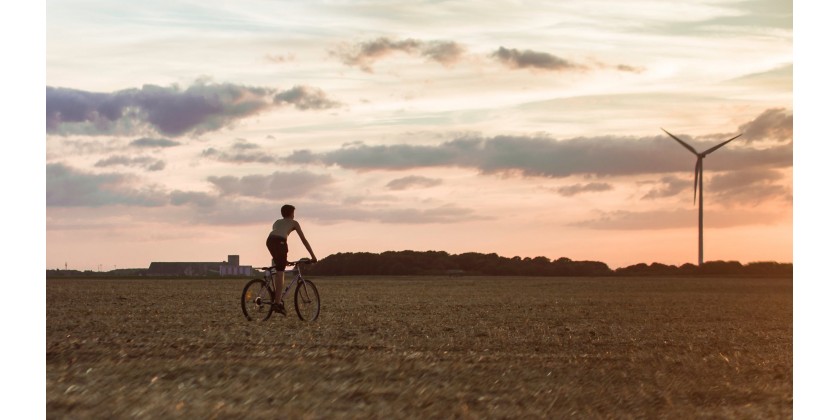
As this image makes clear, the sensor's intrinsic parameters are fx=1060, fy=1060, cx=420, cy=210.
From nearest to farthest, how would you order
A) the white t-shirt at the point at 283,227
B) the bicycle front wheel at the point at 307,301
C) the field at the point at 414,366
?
the field at the point at 414,366, the white t-shirt at the point at 283,227, the bicycle front wheel at the point at 307,301

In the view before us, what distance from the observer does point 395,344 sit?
54.6ft

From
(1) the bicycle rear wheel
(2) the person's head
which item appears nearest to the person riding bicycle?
(2) the person's head

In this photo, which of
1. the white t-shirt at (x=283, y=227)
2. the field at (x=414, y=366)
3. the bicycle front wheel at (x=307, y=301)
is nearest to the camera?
the field at (x=414, y=366)

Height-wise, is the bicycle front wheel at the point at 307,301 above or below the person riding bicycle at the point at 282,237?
below

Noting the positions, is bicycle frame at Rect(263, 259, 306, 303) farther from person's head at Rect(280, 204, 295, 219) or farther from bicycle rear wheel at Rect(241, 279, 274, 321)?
person's head at Rect(280, 204, 295, 219)

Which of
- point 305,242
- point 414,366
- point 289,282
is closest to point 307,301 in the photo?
point 289,282

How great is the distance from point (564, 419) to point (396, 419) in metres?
1.69

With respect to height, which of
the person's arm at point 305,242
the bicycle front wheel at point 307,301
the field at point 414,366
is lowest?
the field at point 414,366

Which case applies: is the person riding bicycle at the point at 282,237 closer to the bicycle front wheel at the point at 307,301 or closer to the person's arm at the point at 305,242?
the person's arm at the point at 305,242

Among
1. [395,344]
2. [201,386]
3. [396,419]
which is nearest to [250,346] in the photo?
[395,344]

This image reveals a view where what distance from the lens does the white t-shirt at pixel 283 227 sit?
795 inches

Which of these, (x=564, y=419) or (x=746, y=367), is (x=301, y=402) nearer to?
(x=564, y=419)

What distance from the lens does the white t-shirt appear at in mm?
20203

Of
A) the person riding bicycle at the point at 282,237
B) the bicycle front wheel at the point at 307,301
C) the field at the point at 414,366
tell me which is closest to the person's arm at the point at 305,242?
the person riding bicycle at the point at 282,237
